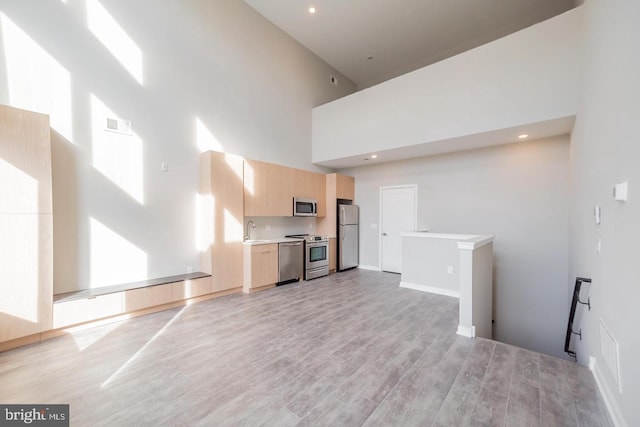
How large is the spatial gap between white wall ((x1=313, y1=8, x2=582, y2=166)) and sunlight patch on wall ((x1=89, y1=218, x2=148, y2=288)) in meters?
4.37

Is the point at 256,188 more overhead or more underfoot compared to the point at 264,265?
more overhead

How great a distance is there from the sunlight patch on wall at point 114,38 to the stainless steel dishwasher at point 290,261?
3.59 metres

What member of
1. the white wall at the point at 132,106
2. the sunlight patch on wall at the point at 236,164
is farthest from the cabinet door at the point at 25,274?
the sunlight patch on wall at the point at 236,164

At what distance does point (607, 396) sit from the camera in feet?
6.04

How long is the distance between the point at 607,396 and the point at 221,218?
472cm

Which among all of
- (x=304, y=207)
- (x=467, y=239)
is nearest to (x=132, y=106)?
(x=304, y=207)

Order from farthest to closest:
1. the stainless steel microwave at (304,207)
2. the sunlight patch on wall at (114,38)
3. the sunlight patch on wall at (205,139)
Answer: the stainless steel microwave at (304,207), the sunlight patch on wall at (205,139), the sunlight patch on wall at (114,38)

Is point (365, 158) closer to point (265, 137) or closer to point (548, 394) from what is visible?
point (265, 137)

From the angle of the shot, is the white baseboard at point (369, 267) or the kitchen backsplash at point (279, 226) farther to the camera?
the white baseboard at point (369, 267)

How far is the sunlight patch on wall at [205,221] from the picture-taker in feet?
14.0

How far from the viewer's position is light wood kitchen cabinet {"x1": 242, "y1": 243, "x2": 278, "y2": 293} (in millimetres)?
4637

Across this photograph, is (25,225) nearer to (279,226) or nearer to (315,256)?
(279,226)

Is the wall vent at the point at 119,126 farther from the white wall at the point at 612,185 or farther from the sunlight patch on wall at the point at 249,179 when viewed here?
the white wall at the point at 612,185

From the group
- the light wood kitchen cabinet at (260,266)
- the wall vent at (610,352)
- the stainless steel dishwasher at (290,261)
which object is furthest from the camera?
the stainless steel dishwasher at (290,261)
